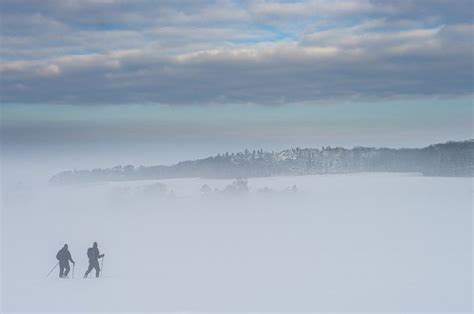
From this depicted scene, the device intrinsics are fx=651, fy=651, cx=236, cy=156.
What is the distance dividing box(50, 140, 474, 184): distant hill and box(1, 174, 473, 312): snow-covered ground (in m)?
2.68

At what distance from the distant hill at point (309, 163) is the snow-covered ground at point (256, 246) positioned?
8.80 ft

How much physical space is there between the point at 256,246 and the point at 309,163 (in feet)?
240

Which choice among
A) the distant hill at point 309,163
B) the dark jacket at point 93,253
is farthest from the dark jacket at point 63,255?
the distant hill at point 309,163

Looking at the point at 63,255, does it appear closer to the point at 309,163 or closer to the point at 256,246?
the point at 256,246

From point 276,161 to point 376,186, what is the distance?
69.7 ft

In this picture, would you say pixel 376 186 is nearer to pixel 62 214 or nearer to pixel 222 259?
pixel 62 214

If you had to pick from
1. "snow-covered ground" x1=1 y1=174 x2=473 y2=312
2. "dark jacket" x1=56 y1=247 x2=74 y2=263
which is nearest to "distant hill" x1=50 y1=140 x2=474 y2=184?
"snow-covered ground" x1=1 y1=174 x2=473 y2=312

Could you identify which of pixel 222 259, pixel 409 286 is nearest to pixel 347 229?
pixel 222 259

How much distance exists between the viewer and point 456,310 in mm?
23312

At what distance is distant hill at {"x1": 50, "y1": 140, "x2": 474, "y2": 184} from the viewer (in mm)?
106750

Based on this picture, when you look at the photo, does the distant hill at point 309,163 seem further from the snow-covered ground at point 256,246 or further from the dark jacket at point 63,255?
the dark jacket at point 63,255

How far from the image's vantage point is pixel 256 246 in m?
50.2

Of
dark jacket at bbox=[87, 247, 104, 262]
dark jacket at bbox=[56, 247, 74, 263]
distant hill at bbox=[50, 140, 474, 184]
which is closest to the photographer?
dark jacket at bbox=[87, 247, 104, 262]

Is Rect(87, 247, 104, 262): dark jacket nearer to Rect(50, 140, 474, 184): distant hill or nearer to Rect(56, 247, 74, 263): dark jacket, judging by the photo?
Rect(56, 247, 74, 263): dark jacket
